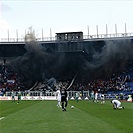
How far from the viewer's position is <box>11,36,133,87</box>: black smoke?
85688mm

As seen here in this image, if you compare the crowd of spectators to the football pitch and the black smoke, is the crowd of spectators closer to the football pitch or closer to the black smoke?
the black smoke

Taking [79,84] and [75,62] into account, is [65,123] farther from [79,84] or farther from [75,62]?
[75,62]

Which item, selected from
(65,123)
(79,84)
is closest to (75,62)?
(79,84)

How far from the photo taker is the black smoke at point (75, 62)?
281 feet

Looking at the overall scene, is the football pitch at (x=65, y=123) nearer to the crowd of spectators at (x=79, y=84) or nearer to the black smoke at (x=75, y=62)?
the crowd of spectators at (x=79, y=84)

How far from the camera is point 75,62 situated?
8888cm

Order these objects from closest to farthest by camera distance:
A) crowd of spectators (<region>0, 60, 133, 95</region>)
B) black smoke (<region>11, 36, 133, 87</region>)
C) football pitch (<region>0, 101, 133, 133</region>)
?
football pitch (<region>0, 101, 133, 133</region>) < crowd of spectators (<region>0, 60, 133, 95</region>) < black smoke (<region>11, 36, 133, 87</region>)

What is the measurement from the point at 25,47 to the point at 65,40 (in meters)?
11.2

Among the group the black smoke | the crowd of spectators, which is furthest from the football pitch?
the black smoke

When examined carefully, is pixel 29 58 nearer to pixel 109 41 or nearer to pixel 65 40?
pixel 65 40

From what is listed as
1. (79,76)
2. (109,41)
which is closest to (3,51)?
(79,76)

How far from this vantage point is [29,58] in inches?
3585

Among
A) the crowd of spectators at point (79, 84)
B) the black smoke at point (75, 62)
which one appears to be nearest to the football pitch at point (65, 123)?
the crowd of spectators at point (79, 84)

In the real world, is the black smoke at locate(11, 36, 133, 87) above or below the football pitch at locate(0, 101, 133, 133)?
above
